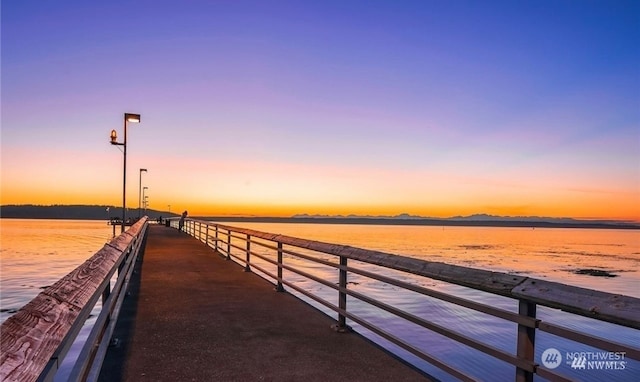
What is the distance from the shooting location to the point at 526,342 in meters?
2.90

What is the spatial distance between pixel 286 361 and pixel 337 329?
1378 millimetres

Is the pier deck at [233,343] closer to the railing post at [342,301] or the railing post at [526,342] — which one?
the railing post at [342,301]

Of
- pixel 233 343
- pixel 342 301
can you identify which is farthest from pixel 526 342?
pixel 233 343

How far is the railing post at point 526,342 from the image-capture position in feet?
9.46

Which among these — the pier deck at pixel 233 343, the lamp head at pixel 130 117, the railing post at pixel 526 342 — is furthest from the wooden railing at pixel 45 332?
the lamp head at pixel 130 117

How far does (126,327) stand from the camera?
5.73 meters

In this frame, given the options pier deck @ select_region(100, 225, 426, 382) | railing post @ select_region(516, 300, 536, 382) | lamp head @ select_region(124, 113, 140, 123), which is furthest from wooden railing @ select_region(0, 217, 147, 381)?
lamp head @ select_region(124, 113, 140, 123)

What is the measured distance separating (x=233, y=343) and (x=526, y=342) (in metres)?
3.28

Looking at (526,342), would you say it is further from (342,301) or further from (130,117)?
(130,117)

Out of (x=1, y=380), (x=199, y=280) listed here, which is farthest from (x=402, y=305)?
(x=1, y=380)

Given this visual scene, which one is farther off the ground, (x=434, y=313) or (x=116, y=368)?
(x=116, y=368)

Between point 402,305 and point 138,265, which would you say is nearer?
point 138,265

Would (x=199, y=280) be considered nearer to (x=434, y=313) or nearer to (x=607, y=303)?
(x=434, y=313)

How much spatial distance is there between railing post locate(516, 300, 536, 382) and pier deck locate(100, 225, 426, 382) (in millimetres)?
1361
